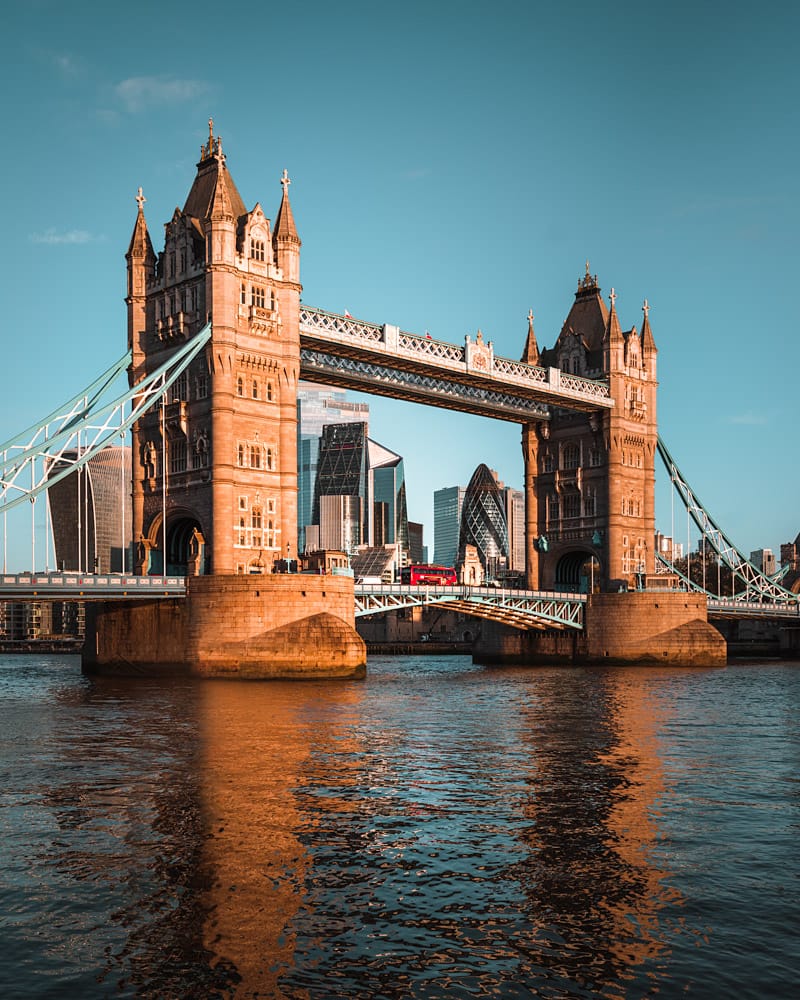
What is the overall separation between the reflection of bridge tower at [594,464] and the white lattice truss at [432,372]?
→ 2760mm

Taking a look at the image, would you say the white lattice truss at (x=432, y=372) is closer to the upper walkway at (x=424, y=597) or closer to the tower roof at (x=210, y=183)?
the tower roof at (x=210, y=183)

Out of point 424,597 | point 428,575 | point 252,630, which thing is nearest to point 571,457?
point 428,575

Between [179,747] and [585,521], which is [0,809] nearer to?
[179,747]

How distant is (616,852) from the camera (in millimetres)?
19594

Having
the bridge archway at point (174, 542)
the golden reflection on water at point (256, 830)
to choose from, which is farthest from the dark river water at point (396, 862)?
the bridge archway at point (174, 542)

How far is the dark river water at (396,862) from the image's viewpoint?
1362 cm

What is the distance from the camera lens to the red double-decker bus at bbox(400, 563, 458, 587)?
106750 mm

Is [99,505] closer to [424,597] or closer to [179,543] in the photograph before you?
[179,543]

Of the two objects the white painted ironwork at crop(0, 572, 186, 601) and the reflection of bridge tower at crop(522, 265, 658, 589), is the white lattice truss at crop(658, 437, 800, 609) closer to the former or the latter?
the reflection of bridge tower at crop(522, 265, 658, 589)

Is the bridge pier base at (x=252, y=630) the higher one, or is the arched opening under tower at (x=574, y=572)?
the arched opening under tower at (x=574, y=572)

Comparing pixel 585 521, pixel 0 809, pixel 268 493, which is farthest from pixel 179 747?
pixel 585 521

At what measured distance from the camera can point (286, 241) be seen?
238 ft

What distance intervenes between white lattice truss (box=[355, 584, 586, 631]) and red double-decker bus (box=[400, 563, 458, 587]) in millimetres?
→ 12134

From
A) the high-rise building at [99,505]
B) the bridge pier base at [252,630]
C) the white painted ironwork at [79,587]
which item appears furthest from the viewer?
the high-rise building at [99,505]
